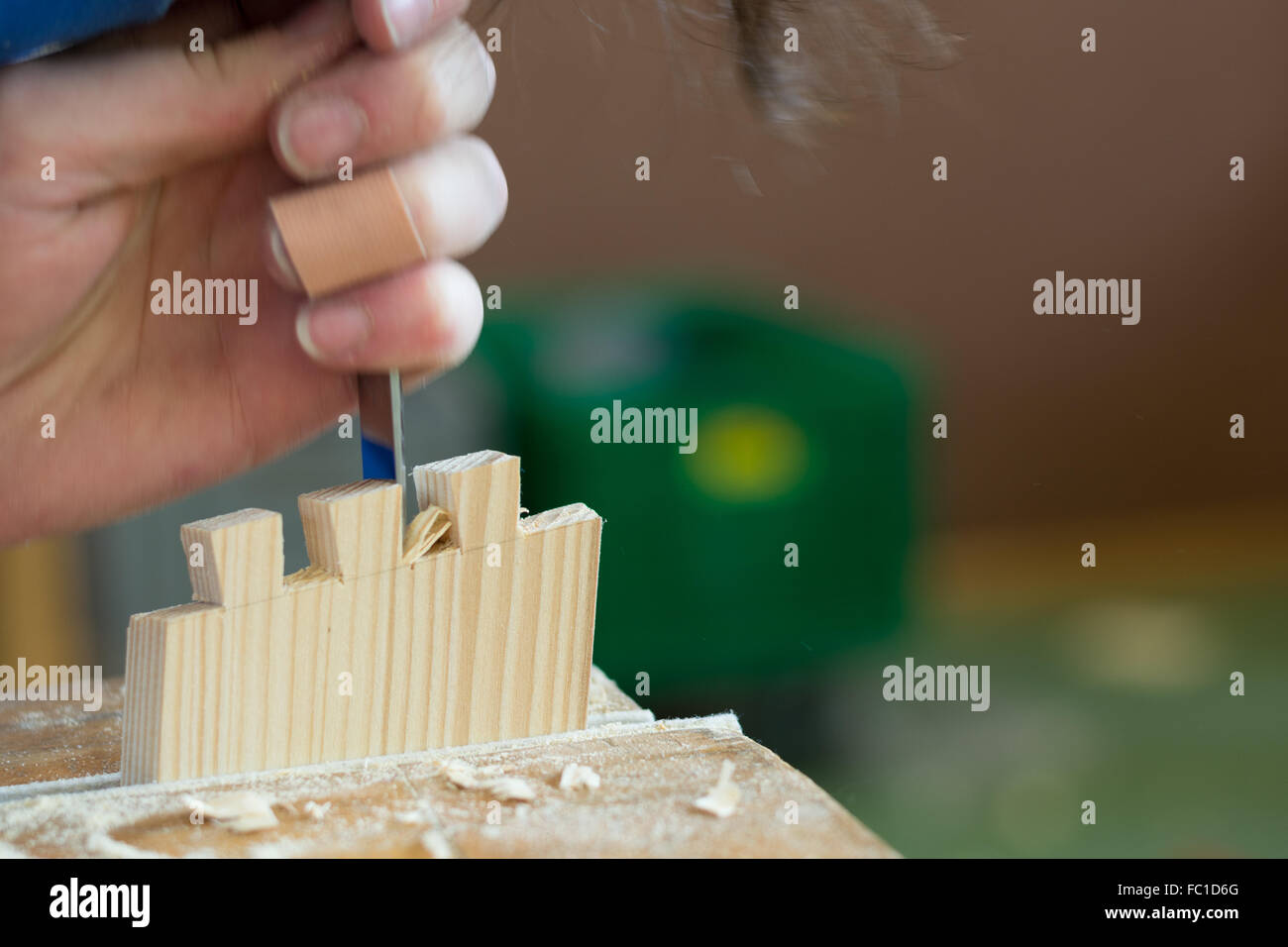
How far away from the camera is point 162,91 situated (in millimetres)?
784

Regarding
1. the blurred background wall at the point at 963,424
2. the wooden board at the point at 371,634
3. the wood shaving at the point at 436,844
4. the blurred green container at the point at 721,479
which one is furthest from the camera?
the blurred background wall at the point at 963,424

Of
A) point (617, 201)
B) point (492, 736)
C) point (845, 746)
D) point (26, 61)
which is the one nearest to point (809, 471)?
point (845, 746)

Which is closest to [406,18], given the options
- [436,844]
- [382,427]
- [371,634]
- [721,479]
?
[382,427]

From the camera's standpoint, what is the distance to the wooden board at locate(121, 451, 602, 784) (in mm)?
743

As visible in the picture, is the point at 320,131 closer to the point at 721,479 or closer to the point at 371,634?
the point at 371,634

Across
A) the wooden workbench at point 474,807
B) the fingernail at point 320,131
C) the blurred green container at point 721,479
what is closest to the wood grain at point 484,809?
the wooden workbench at point 474,807

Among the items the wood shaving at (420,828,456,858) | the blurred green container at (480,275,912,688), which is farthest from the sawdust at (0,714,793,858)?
A: the blurred green container at (480,275,912,688)

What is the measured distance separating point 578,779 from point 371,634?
177 millimetres

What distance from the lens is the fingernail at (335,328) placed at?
818mm

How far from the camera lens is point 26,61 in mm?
788

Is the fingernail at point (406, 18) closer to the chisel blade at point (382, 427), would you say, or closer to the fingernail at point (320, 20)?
the fingernail at point (320, 20)

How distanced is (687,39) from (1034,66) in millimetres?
2964

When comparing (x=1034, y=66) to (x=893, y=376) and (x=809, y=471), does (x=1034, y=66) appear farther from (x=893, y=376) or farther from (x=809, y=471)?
(x=809, y=471)

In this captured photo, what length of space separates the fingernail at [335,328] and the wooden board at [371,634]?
0.10m
